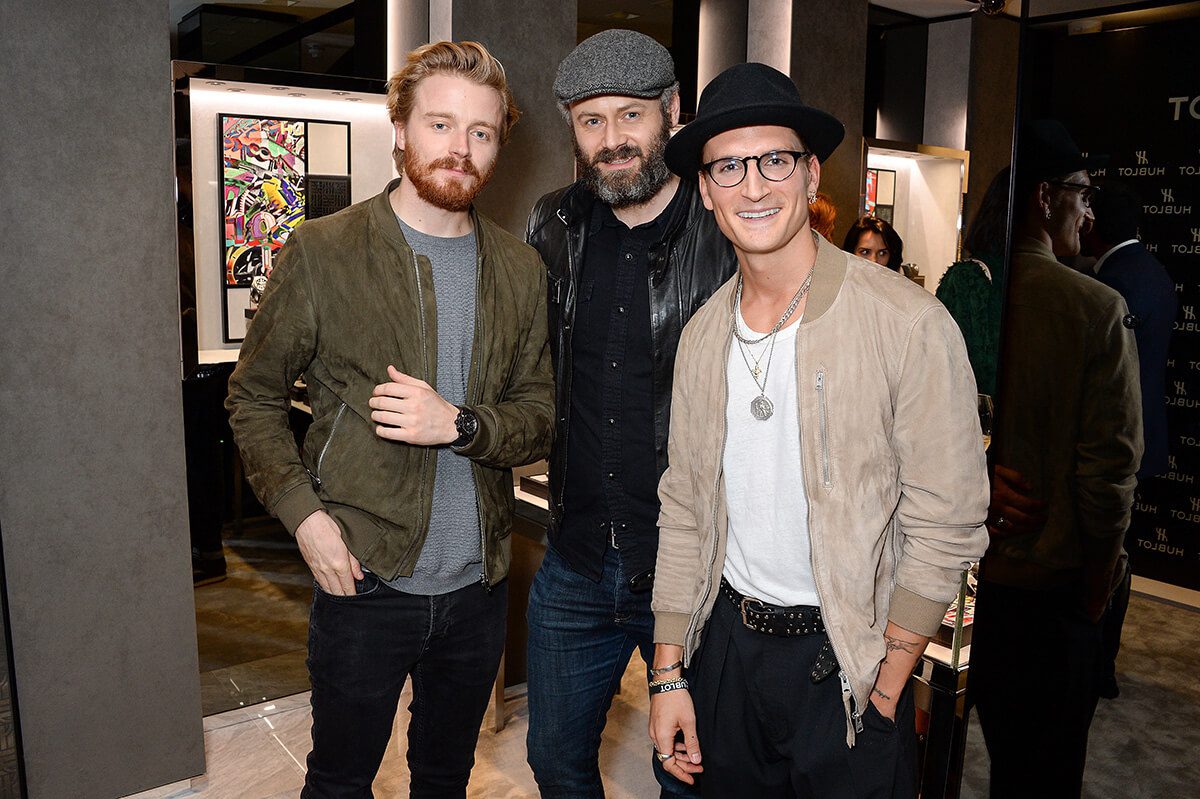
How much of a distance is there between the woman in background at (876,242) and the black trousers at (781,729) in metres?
2.96

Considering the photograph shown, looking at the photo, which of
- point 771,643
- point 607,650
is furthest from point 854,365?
point 607,650

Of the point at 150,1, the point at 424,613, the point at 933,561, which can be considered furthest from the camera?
the point at 150,1

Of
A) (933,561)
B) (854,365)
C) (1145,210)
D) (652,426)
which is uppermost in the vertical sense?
(1145,210)

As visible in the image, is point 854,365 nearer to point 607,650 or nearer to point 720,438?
point 720,438

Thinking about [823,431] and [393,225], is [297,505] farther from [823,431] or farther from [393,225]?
[823,431]

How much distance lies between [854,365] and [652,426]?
1.80 ft

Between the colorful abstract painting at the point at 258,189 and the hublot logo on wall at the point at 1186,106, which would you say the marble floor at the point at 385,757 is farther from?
the hublot logo on wall at the point at 1186,106

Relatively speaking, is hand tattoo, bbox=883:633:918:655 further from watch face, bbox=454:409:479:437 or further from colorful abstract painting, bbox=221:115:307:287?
colorful abstract painting, bbox=221:115:307:287

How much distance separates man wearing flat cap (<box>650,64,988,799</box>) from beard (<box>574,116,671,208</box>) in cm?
22

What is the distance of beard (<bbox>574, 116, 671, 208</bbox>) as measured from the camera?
1.96 m

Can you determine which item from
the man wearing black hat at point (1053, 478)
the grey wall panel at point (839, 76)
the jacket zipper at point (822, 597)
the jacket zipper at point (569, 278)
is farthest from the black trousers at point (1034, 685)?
the grey wall panel at point (839, 76)

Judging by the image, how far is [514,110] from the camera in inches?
83.1

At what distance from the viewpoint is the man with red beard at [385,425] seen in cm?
189

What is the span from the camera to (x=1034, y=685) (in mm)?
1928
